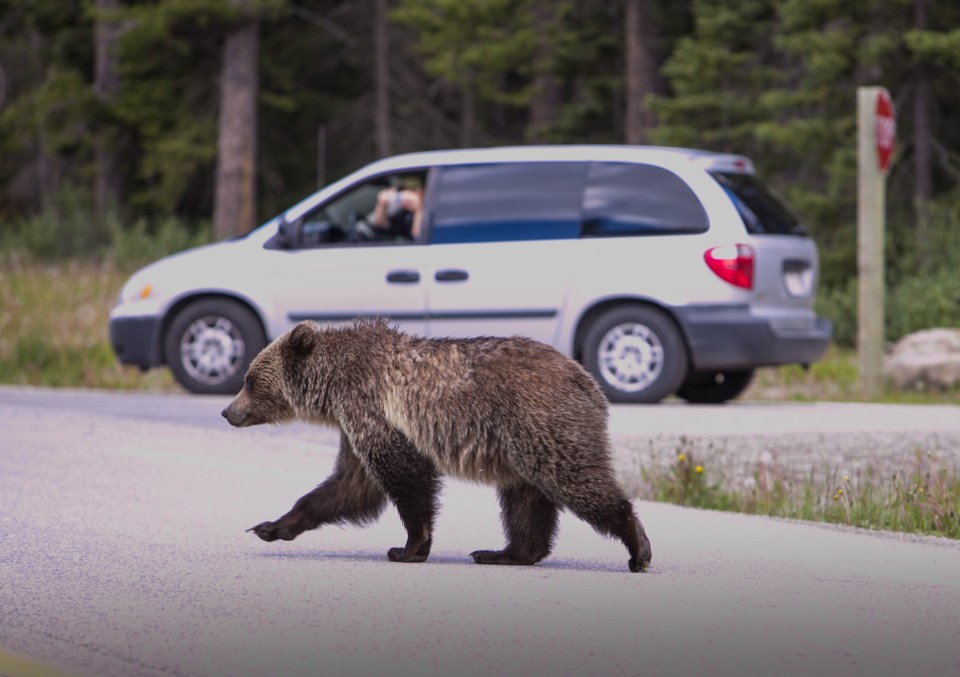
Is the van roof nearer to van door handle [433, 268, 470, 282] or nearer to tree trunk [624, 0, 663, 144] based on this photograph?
van door handle [433, 268, 470, 282]

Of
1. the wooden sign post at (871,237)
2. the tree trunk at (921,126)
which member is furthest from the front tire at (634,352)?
the tree trunk at (921,126)

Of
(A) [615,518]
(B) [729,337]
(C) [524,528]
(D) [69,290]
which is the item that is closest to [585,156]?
(B) [729,337]

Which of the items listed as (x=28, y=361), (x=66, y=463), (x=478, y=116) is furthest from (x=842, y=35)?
(x=478, y=116)

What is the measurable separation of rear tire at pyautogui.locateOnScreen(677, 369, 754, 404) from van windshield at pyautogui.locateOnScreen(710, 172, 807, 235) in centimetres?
139

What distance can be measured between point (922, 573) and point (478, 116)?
3825cm

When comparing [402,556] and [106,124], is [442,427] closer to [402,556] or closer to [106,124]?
[402,556]

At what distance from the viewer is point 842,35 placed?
2344cm

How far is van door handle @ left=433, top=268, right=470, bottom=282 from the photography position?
14.7 metres

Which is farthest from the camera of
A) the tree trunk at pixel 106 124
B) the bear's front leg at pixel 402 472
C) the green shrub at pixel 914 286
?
the tree trunk at pixel 106 124

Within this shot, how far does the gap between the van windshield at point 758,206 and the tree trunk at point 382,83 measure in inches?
905

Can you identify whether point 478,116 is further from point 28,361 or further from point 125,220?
point 28,361

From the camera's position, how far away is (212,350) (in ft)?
51.9

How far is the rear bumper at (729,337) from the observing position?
1413 centimetres

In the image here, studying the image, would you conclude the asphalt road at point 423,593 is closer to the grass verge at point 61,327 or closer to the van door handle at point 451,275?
the van door handle at point 451,275
